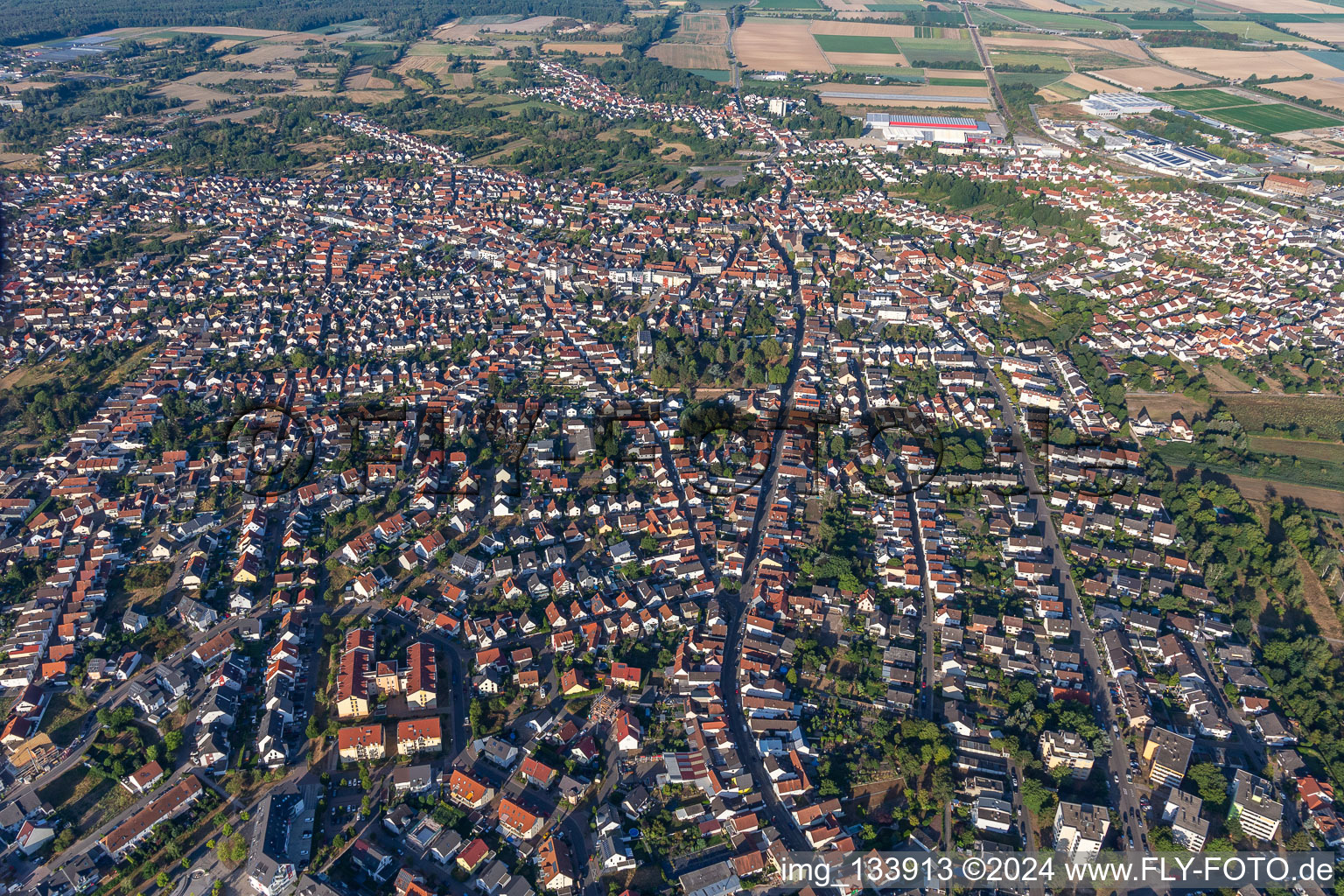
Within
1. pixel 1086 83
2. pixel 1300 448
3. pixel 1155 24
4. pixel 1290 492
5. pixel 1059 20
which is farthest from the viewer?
pixel 1059 20

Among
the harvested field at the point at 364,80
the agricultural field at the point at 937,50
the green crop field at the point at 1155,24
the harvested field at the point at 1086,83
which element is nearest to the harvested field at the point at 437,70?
the harvested field at the point at 364,80

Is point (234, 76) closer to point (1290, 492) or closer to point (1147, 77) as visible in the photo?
point (1147, 77)

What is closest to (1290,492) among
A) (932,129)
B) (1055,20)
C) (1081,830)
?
(1081,830)

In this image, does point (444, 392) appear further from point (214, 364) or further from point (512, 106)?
point (512, 106)

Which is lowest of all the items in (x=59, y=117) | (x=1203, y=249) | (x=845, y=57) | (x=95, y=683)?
(x=95, y=683)

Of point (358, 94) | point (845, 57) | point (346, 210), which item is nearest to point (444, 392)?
point (346, 210)

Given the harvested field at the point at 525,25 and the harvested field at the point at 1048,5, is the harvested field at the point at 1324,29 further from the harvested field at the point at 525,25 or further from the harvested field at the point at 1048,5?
the harvested field at the point at 525,25

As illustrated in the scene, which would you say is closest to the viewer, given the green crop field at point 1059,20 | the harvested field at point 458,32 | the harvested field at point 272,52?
the harvested field at point 272,52
